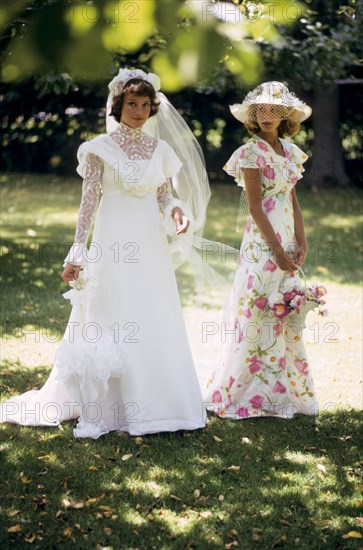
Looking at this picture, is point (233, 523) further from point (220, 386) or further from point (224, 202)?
point (224, 202)

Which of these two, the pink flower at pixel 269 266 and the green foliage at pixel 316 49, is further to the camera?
the green foliage at pixel 316 49

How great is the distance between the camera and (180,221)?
4.62 metres

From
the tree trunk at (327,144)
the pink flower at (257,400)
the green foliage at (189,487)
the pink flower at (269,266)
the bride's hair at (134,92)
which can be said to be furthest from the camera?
the tree trunk at (327,144)

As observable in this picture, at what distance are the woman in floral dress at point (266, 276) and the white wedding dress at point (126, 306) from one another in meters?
0.42

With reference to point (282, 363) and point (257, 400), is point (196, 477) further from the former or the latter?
point (282, 363)

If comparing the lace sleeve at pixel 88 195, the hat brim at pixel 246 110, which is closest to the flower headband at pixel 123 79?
the lace sleeve at pixel 88 195

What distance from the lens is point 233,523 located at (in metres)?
3.61

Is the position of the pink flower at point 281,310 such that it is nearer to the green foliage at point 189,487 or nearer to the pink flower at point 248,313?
the pink flower at point 248,313

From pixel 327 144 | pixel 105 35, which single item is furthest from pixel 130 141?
pixel 327 144

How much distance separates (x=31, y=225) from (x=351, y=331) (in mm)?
6314

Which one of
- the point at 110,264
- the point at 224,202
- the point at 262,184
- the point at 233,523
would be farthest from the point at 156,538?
the point at 224,202

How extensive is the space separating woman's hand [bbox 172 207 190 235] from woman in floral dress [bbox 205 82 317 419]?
42cm

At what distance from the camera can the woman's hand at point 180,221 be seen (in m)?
4.54

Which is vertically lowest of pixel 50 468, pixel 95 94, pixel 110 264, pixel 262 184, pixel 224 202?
pixel 224 202
